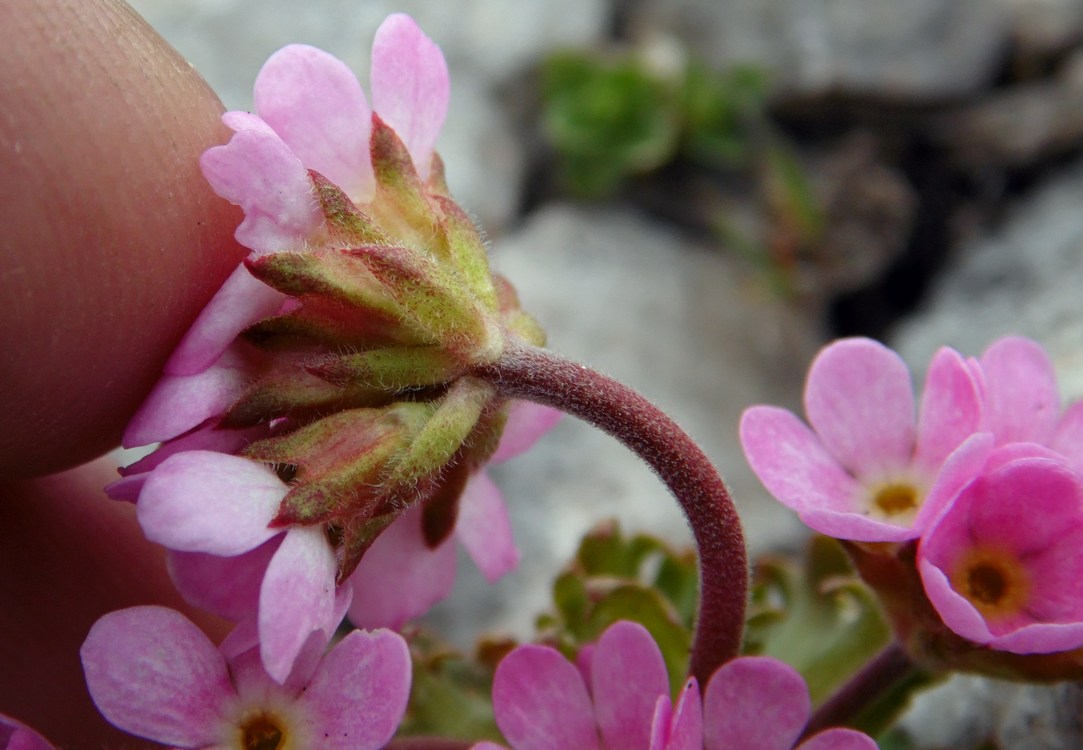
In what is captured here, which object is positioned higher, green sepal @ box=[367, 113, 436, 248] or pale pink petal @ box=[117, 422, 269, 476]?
green sepal @ box=[367, 113, 436, 248]

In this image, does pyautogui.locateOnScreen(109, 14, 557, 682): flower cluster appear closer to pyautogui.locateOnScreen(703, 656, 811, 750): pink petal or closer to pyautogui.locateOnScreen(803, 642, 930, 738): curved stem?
pyautogui.locateOnScreen(703, 656, 811, 750): pink petal

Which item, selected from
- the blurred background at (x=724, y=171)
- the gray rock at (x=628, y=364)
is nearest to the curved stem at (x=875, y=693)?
the gray rock at (x=628, y=364)

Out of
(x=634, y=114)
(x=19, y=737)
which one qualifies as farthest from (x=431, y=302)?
(x=634, y=114)

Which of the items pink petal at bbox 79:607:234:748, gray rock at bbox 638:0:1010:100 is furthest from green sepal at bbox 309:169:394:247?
gray rock at bbox 638:0:1010:100

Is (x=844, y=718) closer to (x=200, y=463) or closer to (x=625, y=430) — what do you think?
(x=625, y=430)

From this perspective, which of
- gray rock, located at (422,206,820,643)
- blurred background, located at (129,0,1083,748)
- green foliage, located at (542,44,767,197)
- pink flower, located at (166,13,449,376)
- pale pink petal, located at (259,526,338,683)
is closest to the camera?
pale pink petal, located at (259,526,338,683)

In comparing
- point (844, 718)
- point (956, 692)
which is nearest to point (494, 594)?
point (956, 692)

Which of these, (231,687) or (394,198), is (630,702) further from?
(394,198)

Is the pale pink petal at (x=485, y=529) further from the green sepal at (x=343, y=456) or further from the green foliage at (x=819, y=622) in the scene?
the green foliage at (x=819, y=622)
